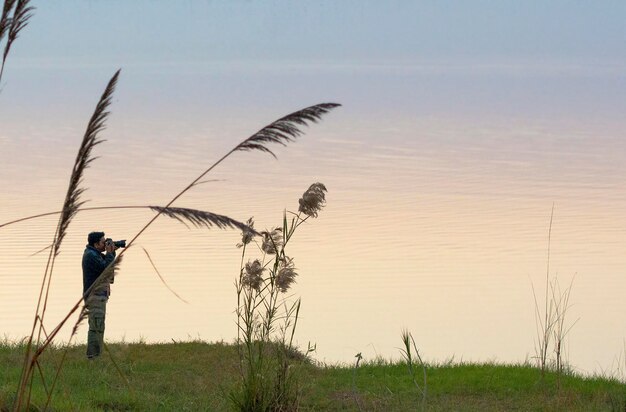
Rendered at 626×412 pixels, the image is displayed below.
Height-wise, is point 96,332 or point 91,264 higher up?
point 91,264

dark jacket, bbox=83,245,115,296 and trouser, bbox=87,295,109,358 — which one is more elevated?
dark jacket, bbox=83,245,115,296

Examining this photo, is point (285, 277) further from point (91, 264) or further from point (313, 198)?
point (91, 264)

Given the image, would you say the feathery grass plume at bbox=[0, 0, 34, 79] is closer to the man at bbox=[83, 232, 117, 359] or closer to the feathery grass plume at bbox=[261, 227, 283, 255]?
the feathery grass plume at bbox=[261, 227, 283, 255]

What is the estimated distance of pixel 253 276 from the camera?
314 inches

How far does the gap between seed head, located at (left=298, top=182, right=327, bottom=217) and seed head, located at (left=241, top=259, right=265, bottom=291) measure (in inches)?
25.2

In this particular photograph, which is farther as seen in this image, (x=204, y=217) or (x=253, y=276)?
(x=253, y=276)

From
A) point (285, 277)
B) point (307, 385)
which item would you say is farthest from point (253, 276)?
point (307, 385)

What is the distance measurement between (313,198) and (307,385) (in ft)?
9.32

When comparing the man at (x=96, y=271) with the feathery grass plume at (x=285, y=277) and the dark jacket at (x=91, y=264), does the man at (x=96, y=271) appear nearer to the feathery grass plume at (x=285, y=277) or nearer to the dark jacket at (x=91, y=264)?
the dark jacket at (x=91, y=264)

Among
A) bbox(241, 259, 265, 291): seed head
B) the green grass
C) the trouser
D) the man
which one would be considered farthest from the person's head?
bbox(241, 259, 265, 291): seed head

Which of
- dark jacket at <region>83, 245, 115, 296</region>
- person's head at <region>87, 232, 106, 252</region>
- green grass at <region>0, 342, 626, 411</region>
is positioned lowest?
green grass at <region>0, 342, 626, 411</region>

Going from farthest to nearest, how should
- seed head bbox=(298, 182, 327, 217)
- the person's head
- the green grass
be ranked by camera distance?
the person's head
the green grass
seed head bbox=(298, 182, 327, 217)

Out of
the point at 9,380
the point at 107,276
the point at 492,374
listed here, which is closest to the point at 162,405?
the point at 9,380

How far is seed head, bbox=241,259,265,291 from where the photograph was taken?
7.96 m
